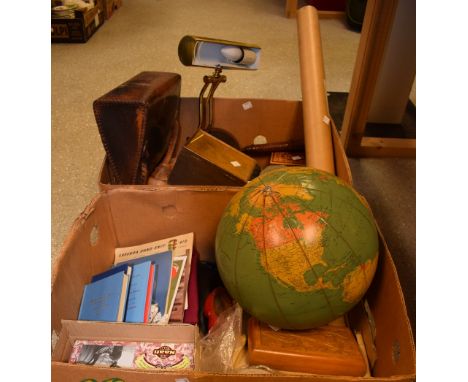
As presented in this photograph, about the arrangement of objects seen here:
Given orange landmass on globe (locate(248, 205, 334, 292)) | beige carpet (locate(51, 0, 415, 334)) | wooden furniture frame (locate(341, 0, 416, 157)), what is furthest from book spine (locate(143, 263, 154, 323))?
wooden furniture frame (locate(341, 0, 416, 157))

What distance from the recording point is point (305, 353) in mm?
840

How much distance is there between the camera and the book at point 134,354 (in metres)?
0.82

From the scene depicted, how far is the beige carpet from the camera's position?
184 centimetres

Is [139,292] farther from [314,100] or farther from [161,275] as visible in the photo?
[314,100]

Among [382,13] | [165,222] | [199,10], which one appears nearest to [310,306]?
[165,222]

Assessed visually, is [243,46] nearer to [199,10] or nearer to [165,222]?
[165,222]

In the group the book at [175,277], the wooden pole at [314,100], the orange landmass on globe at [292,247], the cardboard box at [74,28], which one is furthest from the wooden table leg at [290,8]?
the orange landmass on globe at [292,247]

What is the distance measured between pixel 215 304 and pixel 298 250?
0.41m

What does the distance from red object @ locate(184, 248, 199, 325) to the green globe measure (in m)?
0.19

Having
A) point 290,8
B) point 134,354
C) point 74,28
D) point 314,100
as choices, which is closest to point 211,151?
point 314,100

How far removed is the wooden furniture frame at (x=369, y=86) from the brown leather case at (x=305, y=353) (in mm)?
1385

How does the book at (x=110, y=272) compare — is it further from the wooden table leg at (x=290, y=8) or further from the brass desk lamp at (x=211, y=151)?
the wooden table leg at (x=290, y=8)

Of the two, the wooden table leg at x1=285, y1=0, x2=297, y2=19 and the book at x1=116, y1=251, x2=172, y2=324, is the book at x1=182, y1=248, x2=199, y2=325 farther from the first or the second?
the wooden table leg at x1=285, y1=0, x2=297, y2=19

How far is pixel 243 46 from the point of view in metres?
1.30
